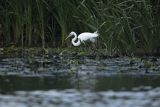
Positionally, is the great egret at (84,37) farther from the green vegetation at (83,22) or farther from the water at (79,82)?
the water at (79,82)

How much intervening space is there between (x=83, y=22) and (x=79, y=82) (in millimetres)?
5409

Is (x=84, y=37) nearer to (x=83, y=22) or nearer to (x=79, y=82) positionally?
(x=83, y=22)

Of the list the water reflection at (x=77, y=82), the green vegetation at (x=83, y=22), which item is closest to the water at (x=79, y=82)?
the water reflection at (x=77, y=82)

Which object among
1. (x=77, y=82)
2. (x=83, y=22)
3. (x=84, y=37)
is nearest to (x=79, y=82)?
(x=77, y=82)

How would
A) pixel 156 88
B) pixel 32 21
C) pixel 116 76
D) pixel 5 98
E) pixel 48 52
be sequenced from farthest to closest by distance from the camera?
pixel 32 21 < pixel 48 52 < pixel 116 76 < pixel 156 88 < pixel 5 98

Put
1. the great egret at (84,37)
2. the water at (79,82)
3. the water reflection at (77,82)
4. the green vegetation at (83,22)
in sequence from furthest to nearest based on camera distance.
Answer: the great egret at (84,37)
the green vegetation at (83,22)
the water reflection at (77,82)
the water at (79,82)

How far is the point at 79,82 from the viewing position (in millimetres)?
11516

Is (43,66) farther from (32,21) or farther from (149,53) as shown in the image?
(32,21)

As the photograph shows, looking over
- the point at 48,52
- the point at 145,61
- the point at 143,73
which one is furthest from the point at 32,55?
the point at 143,73

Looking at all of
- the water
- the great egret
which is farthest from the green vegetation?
the water

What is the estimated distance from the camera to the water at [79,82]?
31.0 feet

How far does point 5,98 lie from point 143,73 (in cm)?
388

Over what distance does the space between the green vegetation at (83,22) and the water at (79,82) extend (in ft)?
2.51

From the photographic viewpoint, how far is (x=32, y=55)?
16.6m
